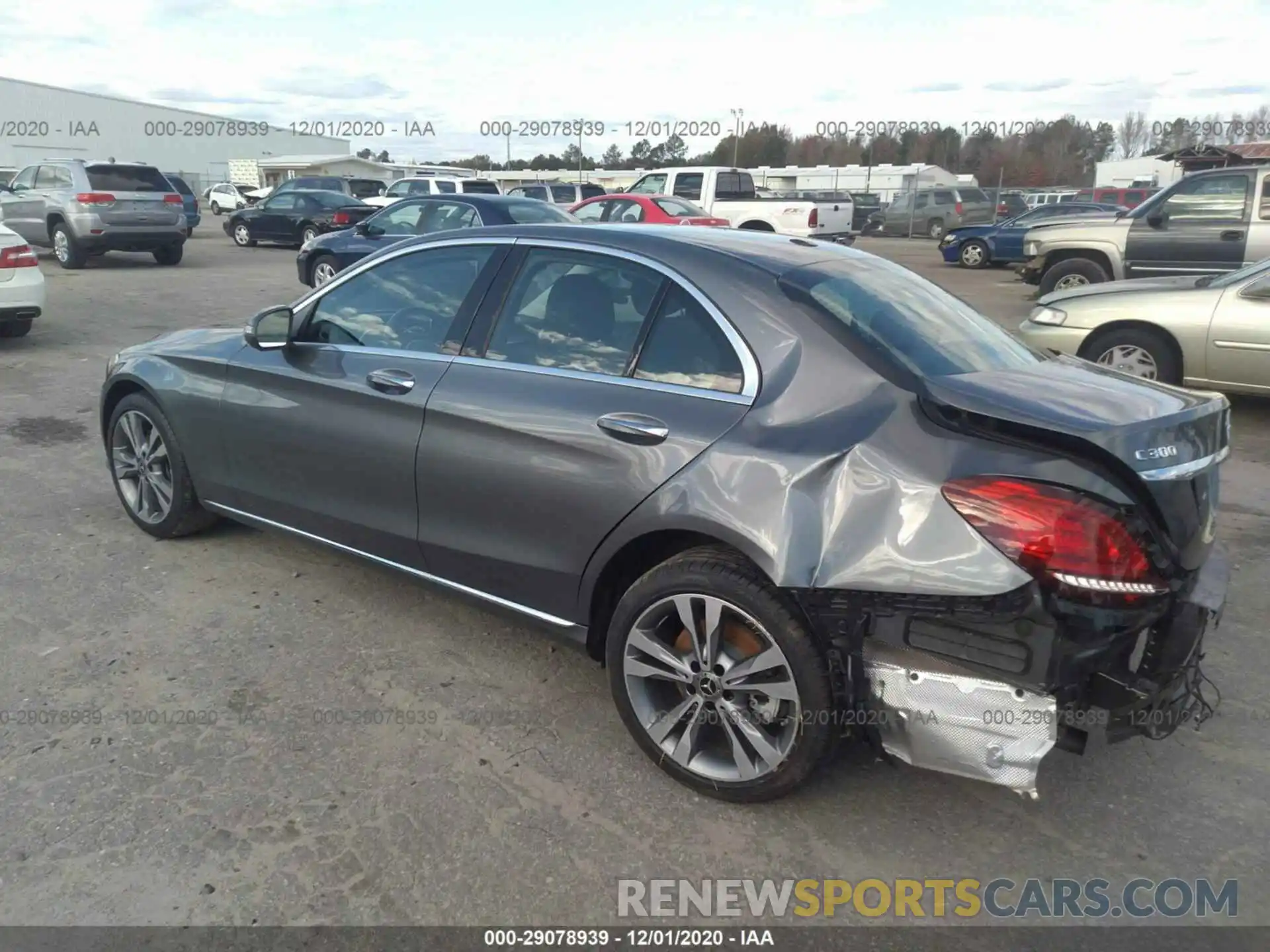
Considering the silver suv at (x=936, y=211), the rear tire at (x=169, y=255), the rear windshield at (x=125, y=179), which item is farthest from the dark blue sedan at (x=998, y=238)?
the rear windshield at (x=125, y=179)

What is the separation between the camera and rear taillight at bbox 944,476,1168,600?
2.30 m

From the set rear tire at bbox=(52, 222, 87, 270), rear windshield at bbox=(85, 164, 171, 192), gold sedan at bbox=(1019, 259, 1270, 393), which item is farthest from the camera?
rear tire at bbox=(52, 222, 87, 270)

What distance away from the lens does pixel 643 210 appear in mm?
15516

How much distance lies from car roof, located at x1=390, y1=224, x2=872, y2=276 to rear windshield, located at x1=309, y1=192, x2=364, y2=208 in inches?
784

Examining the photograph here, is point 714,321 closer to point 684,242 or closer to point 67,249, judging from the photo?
point 684,242

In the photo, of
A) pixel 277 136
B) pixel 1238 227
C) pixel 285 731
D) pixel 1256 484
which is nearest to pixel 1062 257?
pixel 1238 227

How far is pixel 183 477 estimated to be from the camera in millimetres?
4480

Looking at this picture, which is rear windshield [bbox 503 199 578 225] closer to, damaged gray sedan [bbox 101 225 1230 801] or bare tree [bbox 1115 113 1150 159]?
damaged gray sedan [bbox 101 225 1230 801]

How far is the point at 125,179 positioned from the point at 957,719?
58.1ft

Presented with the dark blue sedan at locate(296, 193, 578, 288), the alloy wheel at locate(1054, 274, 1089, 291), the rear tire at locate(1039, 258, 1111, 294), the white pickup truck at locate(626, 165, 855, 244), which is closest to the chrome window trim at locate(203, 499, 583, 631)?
the dark blue sedan at locate(296, 193, 578, 288)

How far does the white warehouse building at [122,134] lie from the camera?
5384 centimetres

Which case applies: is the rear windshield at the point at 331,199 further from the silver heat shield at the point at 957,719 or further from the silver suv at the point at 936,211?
the silver heat shield at the point at 957,719

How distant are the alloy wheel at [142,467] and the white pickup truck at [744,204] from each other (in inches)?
585

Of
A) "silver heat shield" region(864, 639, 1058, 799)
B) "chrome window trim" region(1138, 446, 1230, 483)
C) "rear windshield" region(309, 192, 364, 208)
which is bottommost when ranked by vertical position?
"silver heat shield" region(864, 639, 1058, 799)
